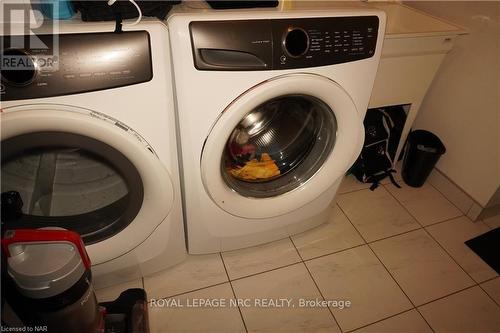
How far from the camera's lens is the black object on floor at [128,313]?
83 centimetres

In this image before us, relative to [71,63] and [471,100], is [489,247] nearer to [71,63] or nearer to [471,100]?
[471,100]

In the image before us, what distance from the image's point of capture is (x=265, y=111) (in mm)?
998

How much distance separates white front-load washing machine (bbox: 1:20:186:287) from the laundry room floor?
9.4 inches

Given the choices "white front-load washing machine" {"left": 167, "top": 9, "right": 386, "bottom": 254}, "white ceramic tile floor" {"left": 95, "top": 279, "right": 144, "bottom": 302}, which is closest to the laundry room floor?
"white ceramic tile floor" {"left": 95, "top": 279, "right": 144, "bottom": 302}

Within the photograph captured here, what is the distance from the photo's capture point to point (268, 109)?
0.99 meters

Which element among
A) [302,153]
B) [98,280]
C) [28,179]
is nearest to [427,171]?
[302,153]

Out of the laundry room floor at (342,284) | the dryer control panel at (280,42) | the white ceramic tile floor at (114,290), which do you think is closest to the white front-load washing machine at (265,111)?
the dryer control panel at (280,42)

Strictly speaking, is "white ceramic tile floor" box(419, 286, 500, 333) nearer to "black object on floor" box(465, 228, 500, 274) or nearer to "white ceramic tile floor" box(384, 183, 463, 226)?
"black object on floor" box(465, 228, 500, 274)

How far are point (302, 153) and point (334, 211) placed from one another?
1.50 ft

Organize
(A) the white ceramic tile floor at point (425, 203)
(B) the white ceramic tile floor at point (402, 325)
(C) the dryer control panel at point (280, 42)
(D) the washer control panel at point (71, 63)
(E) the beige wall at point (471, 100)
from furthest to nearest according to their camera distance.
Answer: (A) the white ceramic tile floor at point (425, 203), (E) the beige wall at point (471, 100), (B) the white ceramic tile floor at point (402, 325), (C) the dryer control panel at point (280, 42), (D) the washer control panel at point (71, 63)

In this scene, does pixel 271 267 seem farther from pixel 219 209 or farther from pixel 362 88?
pixel 362 88

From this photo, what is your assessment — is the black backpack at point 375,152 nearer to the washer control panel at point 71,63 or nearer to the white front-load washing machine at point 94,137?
the white front-load washing machine at point 94,137

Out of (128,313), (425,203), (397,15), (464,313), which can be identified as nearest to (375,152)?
(425,203)

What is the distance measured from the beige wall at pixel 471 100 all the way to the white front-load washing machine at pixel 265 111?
665 mm
